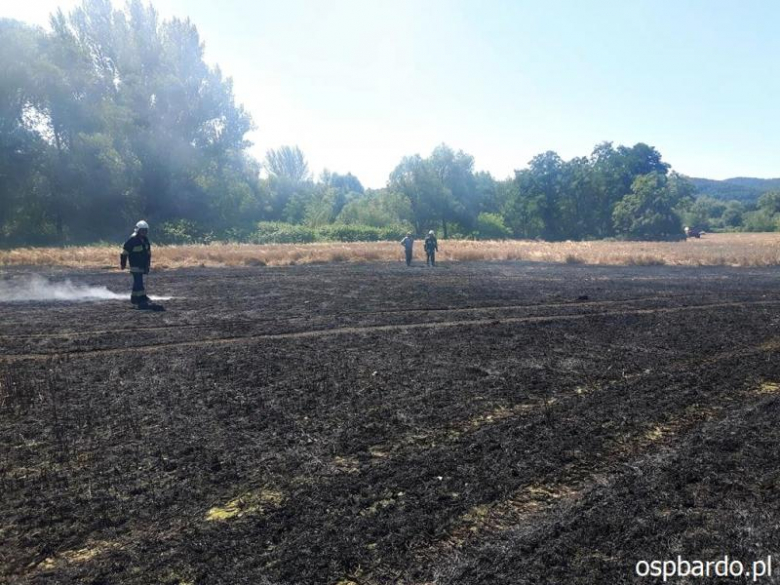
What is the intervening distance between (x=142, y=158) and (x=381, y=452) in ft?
185

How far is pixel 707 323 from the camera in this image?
454 inches

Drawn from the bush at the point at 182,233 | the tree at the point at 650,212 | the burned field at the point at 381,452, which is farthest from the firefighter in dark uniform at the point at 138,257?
the tree at the point at 650,212

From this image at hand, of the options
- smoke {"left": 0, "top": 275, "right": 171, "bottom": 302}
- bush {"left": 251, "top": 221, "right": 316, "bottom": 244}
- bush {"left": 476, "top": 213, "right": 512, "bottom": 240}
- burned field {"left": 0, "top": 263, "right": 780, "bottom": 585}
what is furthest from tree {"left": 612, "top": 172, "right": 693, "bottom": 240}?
smoke {"left": 0, "top": 275, "right": 171, "bottom": 302}

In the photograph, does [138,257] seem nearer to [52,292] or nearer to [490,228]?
[52,292]

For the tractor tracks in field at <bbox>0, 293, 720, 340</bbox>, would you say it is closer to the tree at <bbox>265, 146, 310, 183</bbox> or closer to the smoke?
the smoke

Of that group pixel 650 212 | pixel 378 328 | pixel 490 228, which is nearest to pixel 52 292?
pixel 378 328

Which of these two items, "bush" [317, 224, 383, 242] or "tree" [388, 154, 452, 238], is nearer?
"bush" [317, 224, 383, 242]

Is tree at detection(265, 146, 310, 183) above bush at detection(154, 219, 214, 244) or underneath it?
above

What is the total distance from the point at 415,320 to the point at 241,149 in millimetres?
58577

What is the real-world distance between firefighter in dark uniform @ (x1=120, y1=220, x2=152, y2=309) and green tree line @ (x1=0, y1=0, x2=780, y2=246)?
40.2 metres

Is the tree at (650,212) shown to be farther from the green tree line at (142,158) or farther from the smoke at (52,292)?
the smoke at (52,292)

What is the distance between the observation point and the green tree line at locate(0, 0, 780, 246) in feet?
158

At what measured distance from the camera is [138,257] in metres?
12.9

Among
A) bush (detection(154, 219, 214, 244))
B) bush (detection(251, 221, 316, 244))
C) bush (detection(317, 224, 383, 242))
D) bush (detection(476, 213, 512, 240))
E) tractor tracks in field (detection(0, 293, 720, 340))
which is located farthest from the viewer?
bush (detection(476, 213, 512, 240))
